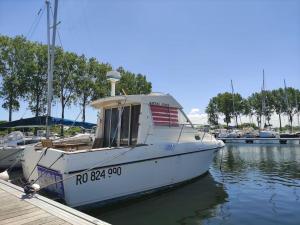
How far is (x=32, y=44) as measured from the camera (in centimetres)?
3706

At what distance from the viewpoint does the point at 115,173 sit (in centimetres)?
858

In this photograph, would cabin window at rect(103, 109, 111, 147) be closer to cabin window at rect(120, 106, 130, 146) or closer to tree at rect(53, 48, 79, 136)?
cabin window at rect(120, 106, 130, 146)

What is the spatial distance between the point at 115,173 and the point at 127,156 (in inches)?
24.4

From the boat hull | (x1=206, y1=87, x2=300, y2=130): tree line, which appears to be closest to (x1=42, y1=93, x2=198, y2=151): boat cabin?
the boat hull

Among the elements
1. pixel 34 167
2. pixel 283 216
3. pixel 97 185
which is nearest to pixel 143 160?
pixel 97 185

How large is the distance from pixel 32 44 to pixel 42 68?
3.69 meters

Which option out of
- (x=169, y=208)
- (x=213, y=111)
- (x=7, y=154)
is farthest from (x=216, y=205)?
(x=213, y=111)

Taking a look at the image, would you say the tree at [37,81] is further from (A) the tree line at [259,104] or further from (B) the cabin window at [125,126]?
(A) the tree line at [259,104]

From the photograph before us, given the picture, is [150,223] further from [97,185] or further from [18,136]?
[18,136]

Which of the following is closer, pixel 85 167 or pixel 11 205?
pixel 11 205

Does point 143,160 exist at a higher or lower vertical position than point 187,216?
higher

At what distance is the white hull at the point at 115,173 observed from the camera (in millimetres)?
7844

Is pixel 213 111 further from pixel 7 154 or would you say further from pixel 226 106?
pixel 7 154

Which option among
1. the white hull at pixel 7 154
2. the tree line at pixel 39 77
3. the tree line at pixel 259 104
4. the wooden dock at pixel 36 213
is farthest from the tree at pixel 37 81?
the tree line at pixel 259 104
